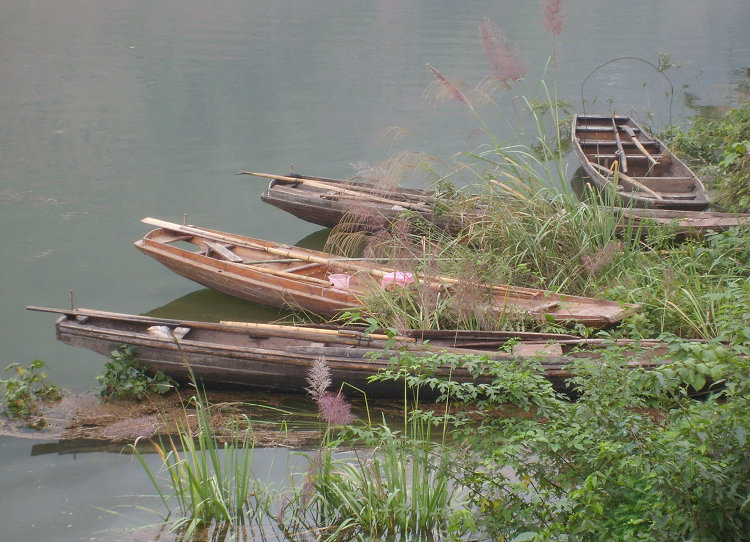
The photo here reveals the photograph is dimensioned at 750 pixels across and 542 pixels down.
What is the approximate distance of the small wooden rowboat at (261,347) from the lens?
554 centimetres

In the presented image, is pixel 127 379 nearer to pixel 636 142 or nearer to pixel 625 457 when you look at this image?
pixel 625 457

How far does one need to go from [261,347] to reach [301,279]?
129 cm

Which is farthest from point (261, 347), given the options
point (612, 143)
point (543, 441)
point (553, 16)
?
point (612, 143)

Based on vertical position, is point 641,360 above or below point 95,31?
below

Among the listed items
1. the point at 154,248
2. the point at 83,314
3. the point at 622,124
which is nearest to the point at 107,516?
the point at 83,314

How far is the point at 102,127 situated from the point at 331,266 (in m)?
8.20

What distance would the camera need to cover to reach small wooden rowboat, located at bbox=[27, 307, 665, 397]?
18.2 feet

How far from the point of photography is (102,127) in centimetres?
1368

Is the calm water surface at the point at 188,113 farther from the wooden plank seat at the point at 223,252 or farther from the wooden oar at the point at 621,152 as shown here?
the wooden oar at the point at 621,152

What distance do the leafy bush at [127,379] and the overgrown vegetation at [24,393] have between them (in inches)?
16.9

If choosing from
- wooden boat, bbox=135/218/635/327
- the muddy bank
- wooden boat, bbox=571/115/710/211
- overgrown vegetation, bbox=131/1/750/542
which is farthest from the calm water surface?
wooden boat, bbox=571/115/710/211

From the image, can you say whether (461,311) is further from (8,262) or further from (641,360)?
(8,262)

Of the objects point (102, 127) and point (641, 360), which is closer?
point (641, 360)

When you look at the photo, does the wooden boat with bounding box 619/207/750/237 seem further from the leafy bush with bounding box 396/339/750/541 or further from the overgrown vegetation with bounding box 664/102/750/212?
the leafy bush with bounding box 396/339/750/541
